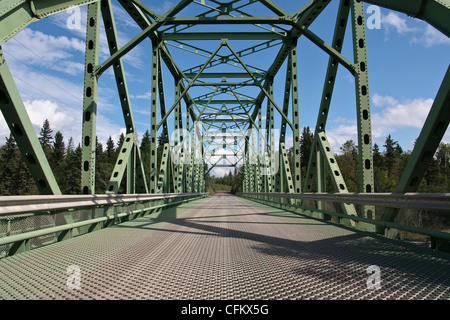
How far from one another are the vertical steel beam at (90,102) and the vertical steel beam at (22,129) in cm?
204

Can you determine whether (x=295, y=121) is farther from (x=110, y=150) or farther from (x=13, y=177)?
(x=110, y=150)

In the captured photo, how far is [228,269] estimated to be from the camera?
334cm

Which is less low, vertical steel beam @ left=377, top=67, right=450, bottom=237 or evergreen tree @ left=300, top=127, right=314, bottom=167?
evergreen tree @ left=300, top=127, right=314, bottom=167

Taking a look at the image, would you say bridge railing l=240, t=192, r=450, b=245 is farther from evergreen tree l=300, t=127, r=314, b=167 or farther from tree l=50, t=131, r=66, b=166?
tree l=50, t=131, r=66, b=166

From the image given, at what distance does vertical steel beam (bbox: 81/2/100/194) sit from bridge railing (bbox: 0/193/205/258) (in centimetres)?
101

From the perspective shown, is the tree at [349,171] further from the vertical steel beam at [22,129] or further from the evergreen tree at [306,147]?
the vertical steel beam at [22,129]

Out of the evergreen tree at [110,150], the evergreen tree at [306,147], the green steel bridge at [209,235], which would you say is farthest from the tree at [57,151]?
the green steel bridge at [209,235]

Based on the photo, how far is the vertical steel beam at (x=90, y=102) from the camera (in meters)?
7.33

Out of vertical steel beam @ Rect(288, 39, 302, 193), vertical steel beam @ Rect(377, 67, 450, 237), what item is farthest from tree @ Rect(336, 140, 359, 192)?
vertical steel beam @ Rect(377, 67, 450, 237)

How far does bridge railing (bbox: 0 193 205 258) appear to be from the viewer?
3.57 meters
